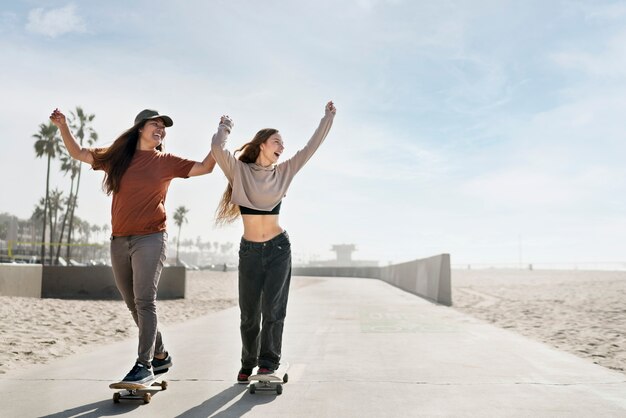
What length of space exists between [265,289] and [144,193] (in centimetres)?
113

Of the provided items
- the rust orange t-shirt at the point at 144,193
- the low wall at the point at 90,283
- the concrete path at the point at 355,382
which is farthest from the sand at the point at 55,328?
the low wall at the point at 90,283

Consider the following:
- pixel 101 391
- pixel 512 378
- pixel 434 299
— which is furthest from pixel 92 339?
pixel 434 299

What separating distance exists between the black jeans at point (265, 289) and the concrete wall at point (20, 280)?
12533 millimetres

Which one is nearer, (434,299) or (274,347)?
(274,347)

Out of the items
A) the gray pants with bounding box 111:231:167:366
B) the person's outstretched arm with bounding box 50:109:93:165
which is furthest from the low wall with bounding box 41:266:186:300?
the gray pants with bounding box 111:231:167:366

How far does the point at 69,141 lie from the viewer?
4.25 m

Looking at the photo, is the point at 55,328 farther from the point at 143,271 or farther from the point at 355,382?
the point at 355,382

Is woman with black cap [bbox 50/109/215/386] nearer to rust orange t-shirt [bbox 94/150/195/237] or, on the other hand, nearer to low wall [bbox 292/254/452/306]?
rust orange t-shirt [bbox 94/150/195/237]

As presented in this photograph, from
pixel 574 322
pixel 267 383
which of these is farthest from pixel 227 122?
pixel 574 322

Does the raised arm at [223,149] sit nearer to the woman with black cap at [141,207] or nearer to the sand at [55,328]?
the woman with black cap at [141,207]

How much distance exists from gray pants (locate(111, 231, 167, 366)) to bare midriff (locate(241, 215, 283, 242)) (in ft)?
2.07

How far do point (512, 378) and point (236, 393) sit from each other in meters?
2.34

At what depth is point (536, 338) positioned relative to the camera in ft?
26.3

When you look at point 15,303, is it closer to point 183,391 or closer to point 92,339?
point 92,339
